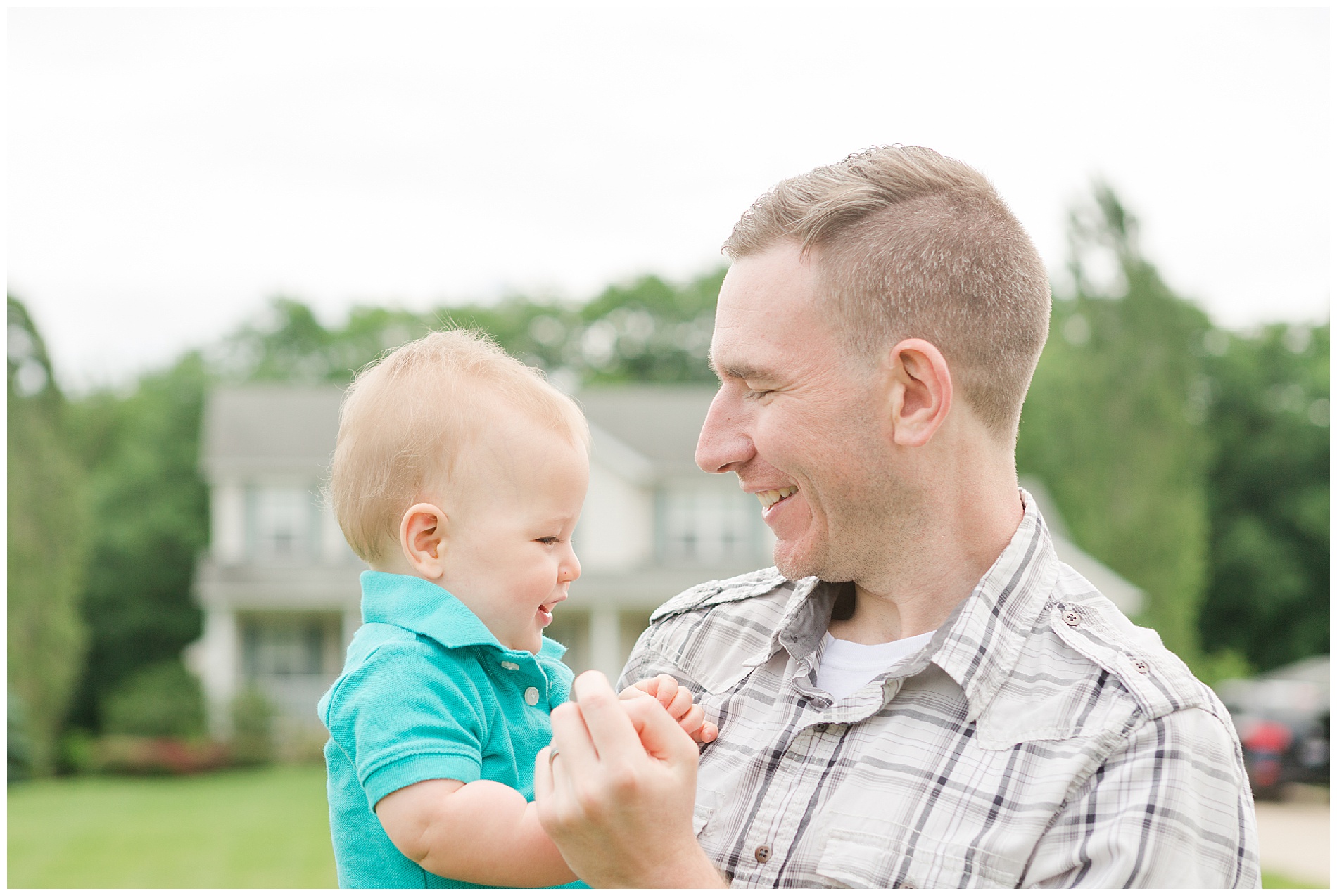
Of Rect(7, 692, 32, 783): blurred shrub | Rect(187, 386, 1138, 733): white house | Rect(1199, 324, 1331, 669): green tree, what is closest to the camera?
Rect(7, 692, 32, 783): blurred shrub

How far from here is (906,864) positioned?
6.75ft

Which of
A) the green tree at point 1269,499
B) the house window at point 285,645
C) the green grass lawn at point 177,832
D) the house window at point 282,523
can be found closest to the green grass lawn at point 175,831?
the green grass lawn at point 177,832

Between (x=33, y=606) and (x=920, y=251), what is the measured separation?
81.2 ft

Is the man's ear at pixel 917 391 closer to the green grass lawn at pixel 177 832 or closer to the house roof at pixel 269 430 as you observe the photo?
the green grass lawn at pixel 177 832

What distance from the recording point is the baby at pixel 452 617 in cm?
204

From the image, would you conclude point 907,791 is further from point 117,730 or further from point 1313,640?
point 1313,640

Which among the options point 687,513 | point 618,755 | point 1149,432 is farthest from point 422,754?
point 1149,432

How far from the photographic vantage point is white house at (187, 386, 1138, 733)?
25.1 m

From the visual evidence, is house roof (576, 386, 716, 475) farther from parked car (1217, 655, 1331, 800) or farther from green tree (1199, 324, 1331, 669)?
green tree (1199, 324, 1331, 669)

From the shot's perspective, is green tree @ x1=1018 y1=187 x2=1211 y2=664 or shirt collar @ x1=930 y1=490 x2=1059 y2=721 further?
green tree @ x1=1018 y1=187 x2=1211 y2=664

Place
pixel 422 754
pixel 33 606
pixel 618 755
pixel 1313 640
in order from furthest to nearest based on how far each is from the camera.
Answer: pixel 1313 640 < pixel 33 606 < pixel 422 754 < pixel 618 755

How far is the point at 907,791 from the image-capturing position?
84.0 inches

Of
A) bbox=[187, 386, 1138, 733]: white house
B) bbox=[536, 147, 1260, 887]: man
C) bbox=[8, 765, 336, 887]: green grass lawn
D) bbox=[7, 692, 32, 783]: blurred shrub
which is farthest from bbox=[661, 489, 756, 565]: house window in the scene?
bbox=[536, 147, 1260, 887]: man

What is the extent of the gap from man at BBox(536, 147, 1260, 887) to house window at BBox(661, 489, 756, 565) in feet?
74.4
